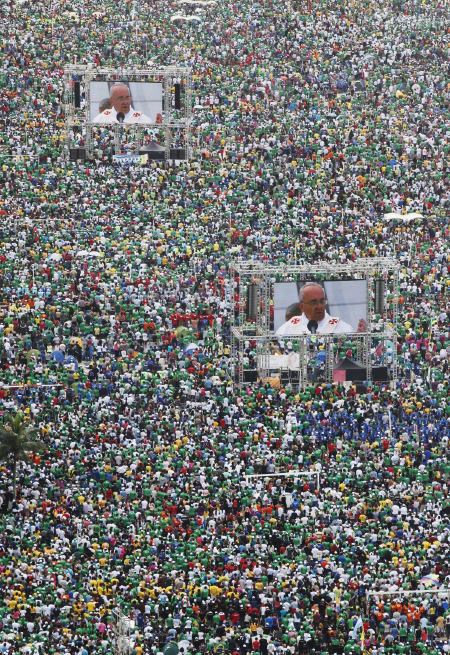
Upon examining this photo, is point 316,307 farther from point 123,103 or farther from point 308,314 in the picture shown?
point 123,103

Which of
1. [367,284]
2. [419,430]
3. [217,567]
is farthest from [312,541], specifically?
[367,284]

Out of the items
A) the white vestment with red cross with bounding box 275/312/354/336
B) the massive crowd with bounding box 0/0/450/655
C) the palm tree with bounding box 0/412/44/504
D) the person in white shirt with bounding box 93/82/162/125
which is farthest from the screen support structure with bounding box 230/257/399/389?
the person in white shirt with bounding box 93/82/162/125

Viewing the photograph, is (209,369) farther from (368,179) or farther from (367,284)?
(368,179)

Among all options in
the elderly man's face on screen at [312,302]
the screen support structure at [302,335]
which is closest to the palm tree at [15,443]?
the screen support structure at [302,335]

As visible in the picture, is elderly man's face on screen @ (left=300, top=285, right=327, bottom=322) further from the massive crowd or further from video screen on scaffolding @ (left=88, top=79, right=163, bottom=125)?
video screen on scaffolding @ (left=88, top=79, right=163, bottom=125)

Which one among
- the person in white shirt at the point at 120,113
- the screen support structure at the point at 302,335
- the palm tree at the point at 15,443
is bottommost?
the palm tree at the point at 15,443

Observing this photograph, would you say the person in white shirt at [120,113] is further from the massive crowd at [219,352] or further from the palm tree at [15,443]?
the palm tree at [15,443]
